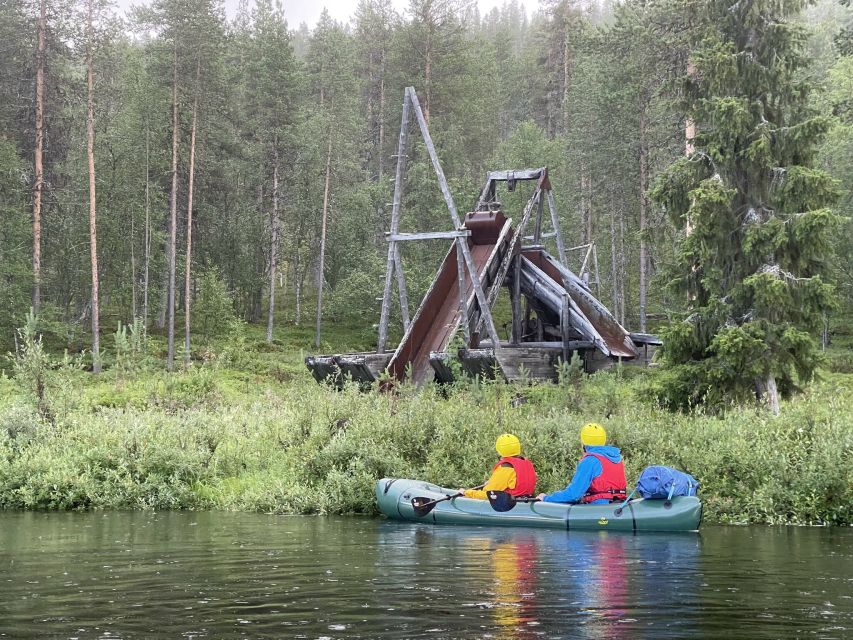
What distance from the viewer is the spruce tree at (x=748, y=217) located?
15680mm

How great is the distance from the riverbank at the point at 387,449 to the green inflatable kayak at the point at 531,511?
45.6 inches

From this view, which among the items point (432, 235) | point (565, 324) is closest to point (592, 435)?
point (432, 235)

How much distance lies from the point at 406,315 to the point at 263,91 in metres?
24.8

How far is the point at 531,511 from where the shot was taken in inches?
501

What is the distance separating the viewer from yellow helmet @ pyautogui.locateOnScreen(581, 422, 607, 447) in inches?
485

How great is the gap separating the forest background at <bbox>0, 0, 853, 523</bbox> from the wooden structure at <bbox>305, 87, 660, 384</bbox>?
1565 millimetres

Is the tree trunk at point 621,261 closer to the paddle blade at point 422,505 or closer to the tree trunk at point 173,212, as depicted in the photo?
the tree trunk at point 173,212

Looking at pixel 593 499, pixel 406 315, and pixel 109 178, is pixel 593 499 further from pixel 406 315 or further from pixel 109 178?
pixel 109 178

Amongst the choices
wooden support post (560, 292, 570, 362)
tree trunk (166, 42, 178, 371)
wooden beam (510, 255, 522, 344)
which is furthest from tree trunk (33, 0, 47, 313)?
wooden support post (560, 292, 570, 362)

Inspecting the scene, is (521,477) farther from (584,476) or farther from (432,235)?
(432,235)

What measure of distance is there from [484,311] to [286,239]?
31.4m

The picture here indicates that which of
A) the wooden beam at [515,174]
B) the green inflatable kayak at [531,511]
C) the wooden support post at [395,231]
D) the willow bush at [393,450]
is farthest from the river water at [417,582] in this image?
the wooden beam at [515,174]

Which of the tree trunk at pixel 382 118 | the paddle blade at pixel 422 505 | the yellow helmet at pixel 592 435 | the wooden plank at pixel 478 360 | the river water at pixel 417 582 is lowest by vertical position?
the river water at pixel 417 582

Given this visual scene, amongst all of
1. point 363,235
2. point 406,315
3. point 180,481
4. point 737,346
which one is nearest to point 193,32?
point 363,235
